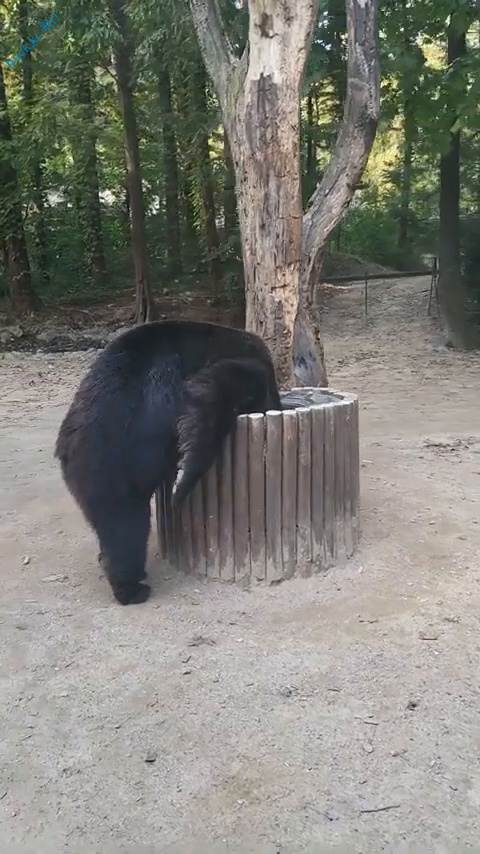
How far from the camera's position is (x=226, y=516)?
4379 mm

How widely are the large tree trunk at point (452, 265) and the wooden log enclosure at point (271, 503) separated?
932cm

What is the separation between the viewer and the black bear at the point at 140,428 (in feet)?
13.3

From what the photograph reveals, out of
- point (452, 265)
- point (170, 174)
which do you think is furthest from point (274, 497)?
point (170, 174)

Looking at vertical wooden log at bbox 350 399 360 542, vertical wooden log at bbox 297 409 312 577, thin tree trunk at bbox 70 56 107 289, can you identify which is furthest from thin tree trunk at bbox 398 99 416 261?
vertical wooden log at bbox 297 409 312 577

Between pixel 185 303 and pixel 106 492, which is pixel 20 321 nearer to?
pixel 185 303

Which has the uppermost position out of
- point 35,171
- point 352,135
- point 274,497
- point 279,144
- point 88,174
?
point 35,171

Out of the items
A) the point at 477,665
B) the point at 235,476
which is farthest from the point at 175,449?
the point at 477,665

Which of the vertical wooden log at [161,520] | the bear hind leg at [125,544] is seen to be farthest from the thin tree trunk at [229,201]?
the bear hind leg at [125,544]

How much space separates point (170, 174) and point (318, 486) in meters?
14.0

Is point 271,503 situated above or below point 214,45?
below

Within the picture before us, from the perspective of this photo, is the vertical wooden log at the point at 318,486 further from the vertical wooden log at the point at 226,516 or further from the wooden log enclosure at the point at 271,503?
the vertical wooden log at the point at 226,516

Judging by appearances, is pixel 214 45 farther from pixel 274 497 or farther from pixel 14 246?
pixel 14 246

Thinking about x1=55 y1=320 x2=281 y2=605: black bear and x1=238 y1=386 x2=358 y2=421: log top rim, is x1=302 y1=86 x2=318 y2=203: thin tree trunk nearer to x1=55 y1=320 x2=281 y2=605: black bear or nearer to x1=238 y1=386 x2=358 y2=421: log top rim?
x1=238 y1=386 x2=358 y2=421: log top rim

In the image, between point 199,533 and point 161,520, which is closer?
point 199,533
